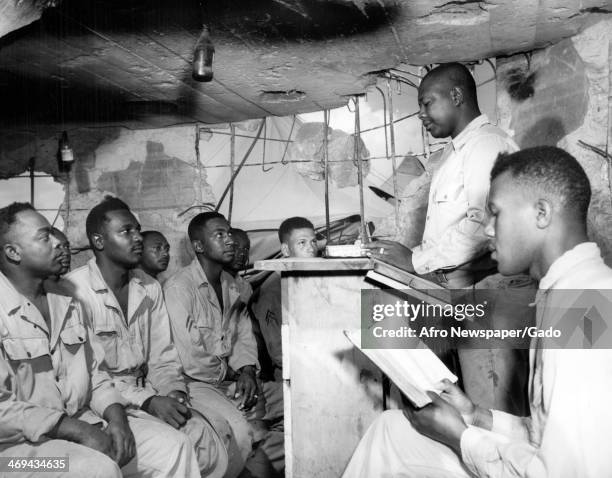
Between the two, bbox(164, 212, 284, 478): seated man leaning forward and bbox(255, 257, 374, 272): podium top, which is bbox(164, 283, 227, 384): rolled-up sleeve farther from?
bbox(255, 257, 374, 272): podium top

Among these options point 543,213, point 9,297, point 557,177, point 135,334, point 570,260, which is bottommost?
point 135,334

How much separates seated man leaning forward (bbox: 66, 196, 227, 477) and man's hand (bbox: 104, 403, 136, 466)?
14cm

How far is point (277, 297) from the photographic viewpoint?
496cm

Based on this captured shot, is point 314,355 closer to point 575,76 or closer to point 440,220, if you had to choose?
point 440,220

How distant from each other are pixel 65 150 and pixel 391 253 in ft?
17.0

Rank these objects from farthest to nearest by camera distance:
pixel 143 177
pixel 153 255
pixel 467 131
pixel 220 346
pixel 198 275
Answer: pixel 143 177, pixel 153 255, pixel 198 275, pixel 220 346, pixel 467 131

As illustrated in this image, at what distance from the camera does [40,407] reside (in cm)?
227

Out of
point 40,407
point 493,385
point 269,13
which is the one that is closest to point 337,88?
point 269,13

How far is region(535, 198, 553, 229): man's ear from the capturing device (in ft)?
5.08

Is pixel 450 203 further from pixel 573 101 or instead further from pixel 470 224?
pixel 573 101

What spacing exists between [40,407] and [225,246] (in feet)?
7.36

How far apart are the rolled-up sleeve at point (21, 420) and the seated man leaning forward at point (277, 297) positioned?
2289 mm

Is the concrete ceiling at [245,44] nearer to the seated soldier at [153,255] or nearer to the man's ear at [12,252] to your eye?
the man's ear at [12,252]

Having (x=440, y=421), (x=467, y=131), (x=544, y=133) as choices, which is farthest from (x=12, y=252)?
(x=544, y=133)
